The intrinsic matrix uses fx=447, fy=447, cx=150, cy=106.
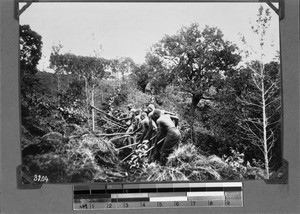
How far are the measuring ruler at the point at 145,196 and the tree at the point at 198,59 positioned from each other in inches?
17.4

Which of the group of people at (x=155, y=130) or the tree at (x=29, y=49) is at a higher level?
the tree at (x=29, y=49)

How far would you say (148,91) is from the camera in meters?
2.79

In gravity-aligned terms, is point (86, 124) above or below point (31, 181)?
above

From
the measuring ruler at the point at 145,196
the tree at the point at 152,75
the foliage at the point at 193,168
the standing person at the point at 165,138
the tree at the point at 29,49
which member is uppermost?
the tree at the point at 29,49

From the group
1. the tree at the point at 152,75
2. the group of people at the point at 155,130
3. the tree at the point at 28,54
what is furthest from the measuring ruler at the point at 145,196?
the tree at the point at 28,54

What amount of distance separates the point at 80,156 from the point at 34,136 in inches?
12.3

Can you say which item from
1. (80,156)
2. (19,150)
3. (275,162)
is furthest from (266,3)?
(19,150)

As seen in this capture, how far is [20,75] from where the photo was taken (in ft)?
9.12

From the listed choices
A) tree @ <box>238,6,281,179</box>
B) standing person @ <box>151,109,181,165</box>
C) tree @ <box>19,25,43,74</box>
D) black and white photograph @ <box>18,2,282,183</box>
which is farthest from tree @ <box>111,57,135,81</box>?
tree @ <box>238,6,281,179</box>

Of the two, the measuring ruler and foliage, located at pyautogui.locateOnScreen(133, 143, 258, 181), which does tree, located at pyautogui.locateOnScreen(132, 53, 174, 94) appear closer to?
foliage, located at pyautogui.locateOnScreen(133, 143, 258, 181)

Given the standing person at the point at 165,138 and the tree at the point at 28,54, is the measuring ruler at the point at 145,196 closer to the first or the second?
the standing person at the point at 165,138

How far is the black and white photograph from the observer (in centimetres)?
278

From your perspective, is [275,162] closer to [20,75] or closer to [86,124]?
[86,124]

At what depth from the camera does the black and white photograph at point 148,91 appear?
9.11 feet
